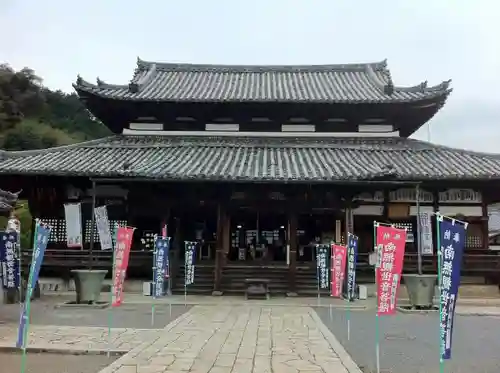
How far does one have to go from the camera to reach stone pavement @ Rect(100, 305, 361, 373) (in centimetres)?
720

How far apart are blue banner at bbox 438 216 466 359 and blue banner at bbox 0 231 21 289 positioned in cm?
1095

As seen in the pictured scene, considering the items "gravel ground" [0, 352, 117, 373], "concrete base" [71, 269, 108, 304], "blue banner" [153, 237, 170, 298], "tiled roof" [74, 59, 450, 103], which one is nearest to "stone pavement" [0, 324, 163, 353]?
"gravel ground" [0, 352, 117, 373]

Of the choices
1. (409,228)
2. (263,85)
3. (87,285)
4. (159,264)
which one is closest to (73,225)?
(87,285)

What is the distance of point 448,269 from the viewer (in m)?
5.80

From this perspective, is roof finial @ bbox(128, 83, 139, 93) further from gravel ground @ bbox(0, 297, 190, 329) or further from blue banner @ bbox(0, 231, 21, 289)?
blue banner @ bbox(0, 231, 21, 289)

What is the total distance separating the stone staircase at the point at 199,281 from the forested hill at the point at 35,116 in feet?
133

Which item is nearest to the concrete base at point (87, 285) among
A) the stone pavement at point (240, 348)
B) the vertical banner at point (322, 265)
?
the stone pavement at point (240, 348)

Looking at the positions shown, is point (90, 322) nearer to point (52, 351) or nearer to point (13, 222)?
point (52, 351)

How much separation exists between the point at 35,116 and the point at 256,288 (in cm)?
5652

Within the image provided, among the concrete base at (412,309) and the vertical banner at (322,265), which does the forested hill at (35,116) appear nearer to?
the vertical banner at (322,265)

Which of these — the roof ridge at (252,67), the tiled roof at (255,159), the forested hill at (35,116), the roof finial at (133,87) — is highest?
the forested hill at (35,116)

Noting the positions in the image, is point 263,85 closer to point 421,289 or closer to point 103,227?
point 103,227

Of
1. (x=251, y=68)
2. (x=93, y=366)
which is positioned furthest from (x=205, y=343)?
(x=251, y=68)

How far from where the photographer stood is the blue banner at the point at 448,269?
5.73m
